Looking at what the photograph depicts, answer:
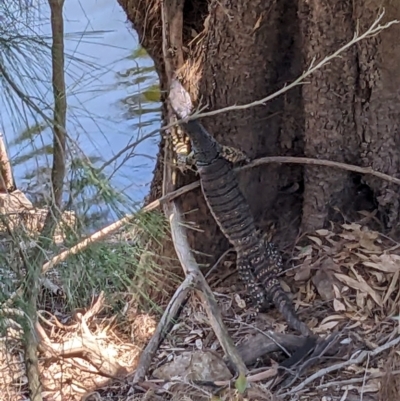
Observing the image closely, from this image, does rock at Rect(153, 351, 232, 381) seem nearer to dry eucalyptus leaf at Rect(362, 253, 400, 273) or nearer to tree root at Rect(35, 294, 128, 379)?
tree root at Rect(35, 294, 128, 379)

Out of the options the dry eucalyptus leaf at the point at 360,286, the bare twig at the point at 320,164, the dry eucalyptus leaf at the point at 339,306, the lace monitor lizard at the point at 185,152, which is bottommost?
the dry eucalyptus leaf at the point at 339,306

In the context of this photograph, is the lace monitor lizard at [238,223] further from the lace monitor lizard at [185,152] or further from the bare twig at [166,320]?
the bare twig at [166,320]

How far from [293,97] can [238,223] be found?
0.38 meters

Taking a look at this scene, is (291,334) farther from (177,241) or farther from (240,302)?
(177,241)

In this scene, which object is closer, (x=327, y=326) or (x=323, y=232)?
(x=327, y=326)

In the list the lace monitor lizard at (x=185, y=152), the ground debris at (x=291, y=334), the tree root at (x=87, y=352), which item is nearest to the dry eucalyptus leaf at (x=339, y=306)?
the ground debris at (x=291, y=334)

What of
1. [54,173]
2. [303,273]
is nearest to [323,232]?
[303,273]

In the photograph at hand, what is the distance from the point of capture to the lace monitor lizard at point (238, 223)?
196 centimetres

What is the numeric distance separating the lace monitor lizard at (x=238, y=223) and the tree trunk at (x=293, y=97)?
86 mm

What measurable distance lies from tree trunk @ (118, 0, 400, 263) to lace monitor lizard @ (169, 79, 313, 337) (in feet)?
0.28

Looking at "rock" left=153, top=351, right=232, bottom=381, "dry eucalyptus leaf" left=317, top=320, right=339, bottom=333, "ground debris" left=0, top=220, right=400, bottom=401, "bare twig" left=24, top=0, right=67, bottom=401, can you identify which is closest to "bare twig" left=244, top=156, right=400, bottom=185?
"ground debris" left=0, top=220, right=400, bottom=401

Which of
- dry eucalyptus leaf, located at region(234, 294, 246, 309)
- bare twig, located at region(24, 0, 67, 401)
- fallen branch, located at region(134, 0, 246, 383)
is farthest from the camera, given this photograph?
dry eucalyptus leaf, located at region(234, 294, 246, 309)

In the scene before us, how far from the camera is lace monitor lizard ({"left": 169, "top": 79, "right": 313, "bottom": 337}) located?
1.96m

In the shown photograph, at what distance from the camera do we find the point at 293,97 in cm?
211
